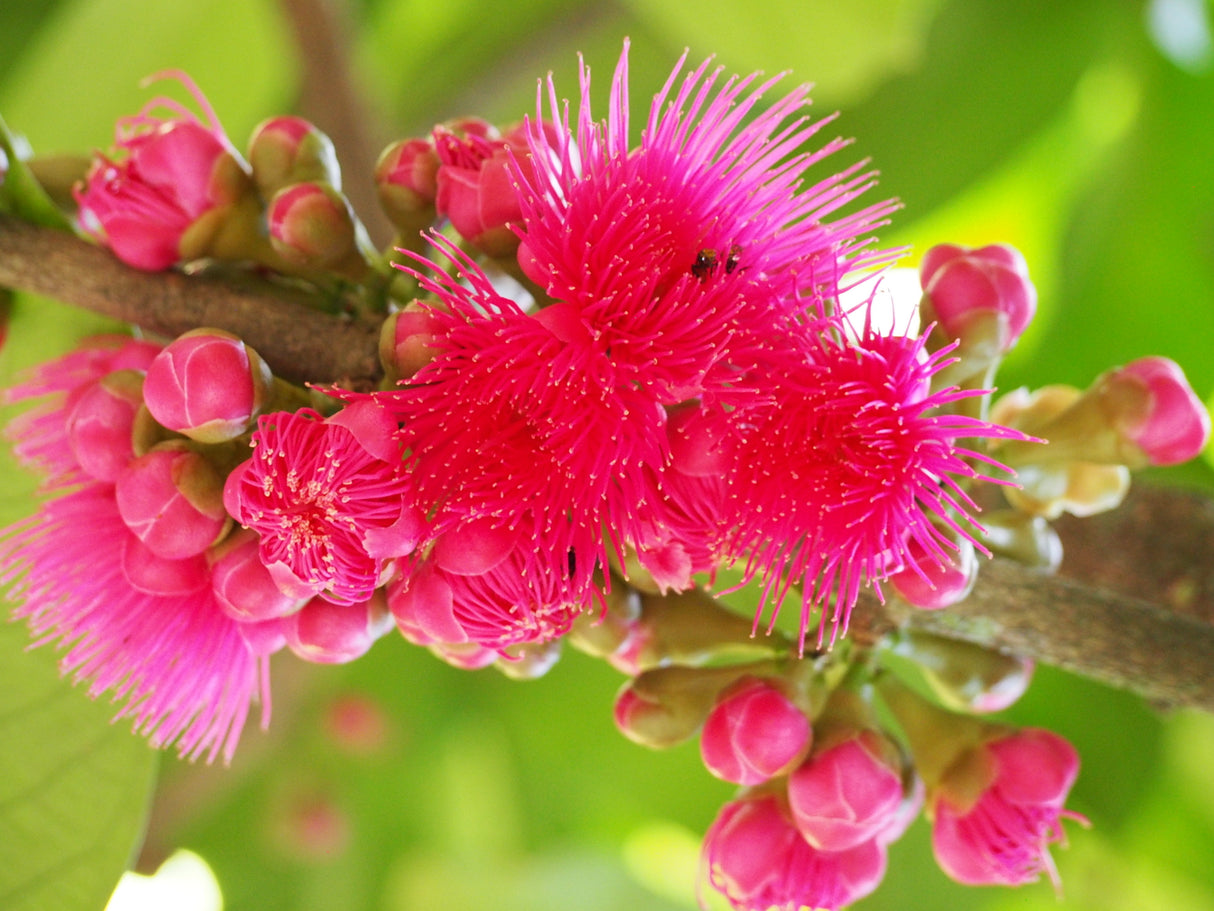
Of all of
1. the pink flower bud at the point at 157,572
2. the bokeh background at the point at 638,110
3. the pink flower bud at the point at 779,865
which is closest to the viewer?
the pink flower bud at the point at 157,572

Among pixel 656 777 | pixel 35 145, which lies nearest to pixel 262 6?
pixel 35 145

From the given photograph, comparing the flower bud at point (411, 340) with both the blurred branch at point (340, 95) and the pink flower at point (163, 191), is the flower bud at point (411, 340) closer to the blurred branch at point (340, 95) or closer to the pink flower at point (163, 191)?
the pink flower at point (163, 191)

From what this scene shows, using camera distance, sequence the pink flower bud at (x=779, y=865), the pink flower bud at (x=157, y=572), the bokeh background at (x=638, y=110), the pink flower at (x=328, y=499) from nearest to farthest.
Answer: the pink flower at (x=328, y=499)
the pink flower bud at (x=157, y=572)
the pink flower bud at (x=779, y=865)
the bokeh background at (x=638, y=110)

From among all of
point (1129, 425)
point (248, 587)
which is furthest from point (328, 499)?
point (1129, 425)

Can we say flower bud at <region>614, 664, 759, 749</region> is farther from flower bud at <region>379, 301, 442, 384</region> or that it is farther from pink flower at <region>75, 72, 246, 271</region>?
pink flower at <region>75, 72, 246, 271</region>

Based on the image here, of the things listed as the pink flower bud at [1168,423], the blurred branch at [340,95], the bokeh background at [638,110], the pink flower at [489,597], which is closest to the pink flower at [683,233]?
the pink flower at [489,597]

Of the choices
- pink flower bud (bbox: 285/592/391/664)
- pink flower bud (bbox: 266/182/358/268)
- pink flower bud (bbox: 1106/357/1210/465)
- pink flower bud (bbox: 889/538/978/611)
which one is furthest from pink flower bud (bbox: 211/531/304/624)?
pink flower bud (bbox: 1106/357/1210/465)

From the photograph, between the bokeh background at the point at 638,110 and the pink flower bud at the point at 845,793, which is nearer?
the pink flower bud at the point at 845,793
